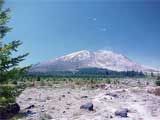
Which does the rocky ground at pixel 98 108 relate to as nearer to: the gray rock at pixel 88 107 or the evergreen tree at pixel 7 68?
the gray rock at pixel 88 107

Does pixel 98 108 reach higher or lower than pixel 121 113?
higher

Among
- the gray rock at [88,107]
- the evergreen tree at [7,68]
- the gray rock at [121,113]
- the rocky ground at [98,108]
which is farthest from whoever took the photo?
the gray rock at [88,107]

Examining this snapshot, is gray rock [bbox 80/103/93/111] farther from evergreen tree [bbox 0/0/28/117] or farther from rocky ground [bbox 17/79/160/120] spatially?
evergreen tree [bbox 0/0/28/117]

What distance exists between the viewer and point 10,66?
1962 cm

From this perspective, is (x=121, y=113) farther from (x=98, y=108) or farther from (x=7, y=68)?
(x=7, y=68)

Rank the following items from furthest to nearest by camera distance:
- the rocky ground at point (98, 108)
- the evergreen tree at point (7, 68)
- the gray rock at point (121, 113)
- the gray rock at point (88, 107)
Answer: the gray rock at point (88, 107), the gray rock at point (121, 113), the rocky ground at point (98, 108), the evergreen tree at point (7, 68)

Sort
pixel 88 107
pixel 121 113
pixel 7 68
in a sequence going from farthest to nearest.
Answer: pixel 88 107 < pixel 121 113 < pixel 7 68

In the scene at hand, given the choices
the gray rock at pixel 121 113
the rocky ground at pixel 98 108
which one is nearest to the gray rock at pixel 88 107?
the rocky ground at pixel 98 108

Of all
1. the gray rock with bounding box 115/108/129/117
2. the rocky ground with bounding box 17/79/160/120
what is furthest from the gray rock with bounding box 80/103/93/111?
the gray rock with bounding box 115/108/129/117

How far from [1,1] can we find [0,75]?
333cm

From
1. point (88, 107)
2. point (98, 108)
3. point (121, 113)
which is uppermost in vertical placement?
point (88, 107)

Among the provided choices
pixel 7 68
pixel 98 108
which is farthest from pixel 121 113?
pixel 7 68

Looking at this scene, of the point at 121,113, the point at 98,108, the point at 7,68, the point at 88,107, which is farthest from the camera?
the point at 98,108

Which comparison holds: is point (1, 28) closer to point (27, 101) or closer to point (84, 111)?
point (84, 111)
